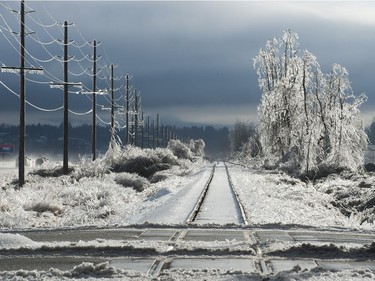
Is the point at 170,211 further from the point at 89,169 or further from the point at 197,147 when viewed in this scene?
the point at 197,147

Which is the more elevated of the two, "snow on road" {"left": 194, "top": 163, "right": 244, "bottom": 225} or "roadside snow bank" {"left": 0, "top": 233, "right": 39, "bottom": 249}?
"roadside snow bank" {"left": 0, "top": 233, "right": 39, "bottom": 249}

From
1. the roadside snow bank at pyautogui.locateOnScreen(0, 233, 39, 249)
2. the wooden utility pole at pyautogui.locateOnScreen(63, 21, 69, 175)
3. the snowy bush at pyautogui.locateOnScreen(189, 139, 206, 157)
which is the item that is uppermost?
the wooden utility pole at pyautogui.locateOnScreen(63, 21, 69, 175)

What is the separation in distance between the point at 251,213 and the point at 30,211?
7.32m

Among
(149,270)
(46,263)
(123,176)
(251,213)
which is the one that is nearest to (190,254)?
(149,270)

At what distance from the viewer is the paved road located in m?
9.66

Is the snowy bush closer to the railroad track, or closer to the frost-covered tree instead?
the frost-covered tree

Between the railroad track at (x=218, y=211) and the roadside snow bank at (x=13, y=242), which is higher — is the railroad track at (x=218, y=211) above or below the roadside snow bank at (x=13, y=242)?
below

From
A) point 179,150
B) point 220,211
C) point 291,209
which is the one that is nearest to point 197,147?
point 179,150

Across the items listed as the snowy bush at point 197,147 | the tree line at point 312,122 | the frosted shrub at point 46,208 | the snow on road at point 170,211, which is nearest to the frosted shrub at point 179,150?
the tree line at point 312,122

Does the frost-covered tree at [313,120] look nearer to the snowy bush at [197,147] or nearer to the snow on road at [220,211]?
the snow on road at [220,211]

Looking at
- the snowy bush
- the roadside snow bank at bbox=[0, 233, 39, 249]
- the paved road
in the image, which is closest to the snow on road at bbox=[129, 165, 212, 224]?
the paved road

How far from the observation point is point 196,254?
1075 centimetres

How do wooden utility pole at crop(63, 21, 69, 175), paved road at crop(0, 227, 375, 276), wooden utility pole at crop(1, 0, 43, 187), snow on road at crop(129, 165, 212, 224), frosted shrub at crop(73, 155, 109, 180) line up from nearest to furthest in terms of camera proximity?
paved road at crop(0, 227, 375, 276)
snow on road at crop(129, 165, 212, 224)
wooden utility pole at crop(1, 0, 43, 187)
frosted shrub at crop(73, 155, 109, 180)
wooden utility pole at crop(63, 21, 69, 175)

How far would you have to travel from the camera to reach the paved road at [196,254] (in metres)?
9.66
